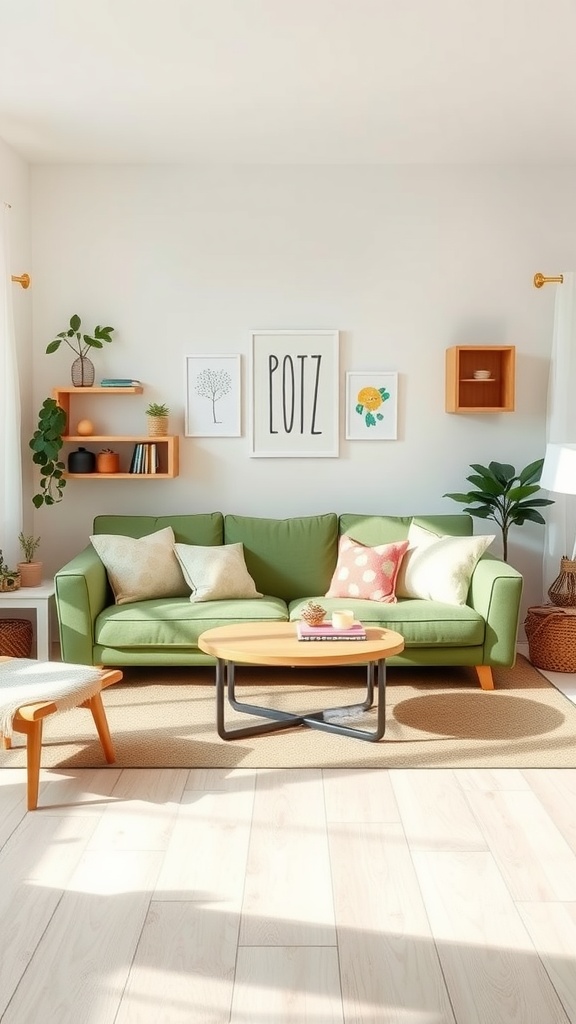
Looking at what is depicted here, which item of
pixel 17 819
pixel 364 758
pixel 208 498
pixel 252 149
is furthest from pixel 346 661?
pixel 252 149

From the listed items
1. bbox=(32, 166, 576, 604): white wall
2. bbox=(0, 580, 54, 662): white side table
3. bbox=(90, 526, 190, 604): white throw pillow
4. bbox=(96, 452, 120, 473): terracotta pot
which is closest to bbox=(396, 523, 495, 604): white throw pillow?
bbox=(32, 166, 576, 604): white wall

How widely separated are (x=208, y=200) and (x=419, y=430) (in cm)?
185

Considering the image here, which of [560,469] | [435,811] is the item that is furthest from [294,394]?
[435,811]

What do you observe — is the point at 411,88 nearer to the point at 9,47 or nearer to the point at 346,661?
the point at 9,47

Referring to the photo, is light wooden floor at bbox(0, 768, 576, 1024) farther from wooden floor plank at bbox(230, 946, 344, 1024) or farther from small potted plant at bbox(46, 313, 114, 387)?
small potted plant at bbox(46, 313, 114, 387)

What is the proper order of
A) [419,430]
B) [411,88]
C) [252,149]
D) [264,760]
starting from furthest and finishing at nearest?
1. [419,430]
2. [252,149]
3. [411,88]
4. [264,760]

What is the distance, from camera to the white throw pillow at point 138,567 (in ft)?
16.4

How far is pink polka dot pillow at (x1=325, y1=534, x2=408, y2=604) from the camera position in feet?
16.4

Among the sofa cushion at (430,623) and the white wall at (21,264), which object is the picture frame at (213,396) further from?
the sofa cushion at (430,623)

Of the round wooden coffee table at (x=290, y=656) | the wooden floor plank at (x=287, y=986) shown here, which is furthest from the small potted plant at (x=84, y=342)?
the wooden floor plank at (x=287, y=986)

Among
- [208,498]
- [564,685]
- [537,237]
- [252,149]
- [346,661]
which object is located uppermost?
[252,149]

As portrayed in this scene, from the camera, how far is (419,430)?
18.8ft

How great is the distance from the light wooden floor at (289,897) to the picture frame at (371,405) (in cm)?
257

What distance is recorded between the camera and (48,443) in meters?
5.36
